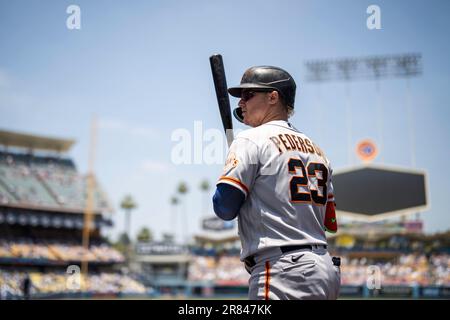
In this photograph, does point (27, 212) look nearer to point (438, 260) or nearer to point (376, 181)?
point (376, 181)

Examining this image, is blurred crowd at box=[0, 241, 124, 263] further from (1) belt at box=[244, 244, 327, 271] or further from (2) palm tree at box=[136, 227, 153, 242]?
(2) palm tree at box=[136, 227, 153, 242]

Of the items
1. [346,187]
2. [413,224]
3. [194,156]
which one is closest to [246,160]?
[194,156]

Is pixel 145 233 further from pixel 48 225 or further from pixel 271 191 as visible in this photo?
pixel 271 191

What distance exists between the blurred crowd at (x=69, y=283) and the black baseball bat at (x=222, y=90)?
2072cm

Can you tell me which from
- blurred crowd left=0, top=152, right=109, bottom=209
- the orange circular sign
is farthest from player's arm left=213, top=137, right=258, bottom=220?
the orange circular sign

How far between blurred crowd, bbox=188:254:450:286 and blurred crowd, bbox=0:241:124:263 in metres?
5.52

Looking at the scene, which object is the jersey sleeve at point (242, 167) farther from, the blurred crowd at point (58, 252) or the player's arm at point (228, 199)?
the blurred crowd at point (58, 252)

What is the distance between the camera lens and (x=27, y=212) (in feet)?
85.9

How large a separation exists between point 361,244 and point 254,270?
3178cm

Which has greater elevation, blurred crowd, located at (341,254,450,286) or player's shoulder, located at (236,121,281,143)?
player's shoulder, located at (236,121,281,143)

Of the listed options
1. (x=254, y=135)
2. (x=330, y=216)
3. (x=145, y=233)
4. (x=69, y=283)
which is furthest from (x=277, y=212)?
(x=145, y=233)

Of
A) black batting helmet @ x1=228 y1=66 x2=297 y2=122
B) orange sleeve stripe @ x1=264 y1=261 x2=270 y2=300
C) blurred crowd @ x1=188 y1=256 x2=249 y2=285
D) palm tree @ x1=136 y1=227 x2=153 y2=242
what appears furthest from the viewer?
palm tree @ x1=136 y1=227 x2=153 y2=242

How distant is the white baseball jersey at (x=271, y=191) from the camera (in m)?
1.75

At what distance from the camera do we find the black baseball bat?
2.08 metres
